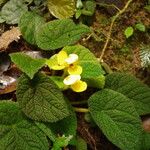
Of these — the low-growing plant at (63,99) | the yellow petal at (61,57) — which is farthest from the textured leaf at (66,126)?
the yellow petal at (61,57)

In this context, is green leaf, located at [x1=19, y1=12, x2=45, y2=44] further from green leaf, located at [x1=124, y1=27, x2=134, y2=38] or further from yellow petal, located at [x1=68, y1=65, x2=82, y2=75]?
green leaf, located at [x1=124, y1=27, x2=134, y2=38]

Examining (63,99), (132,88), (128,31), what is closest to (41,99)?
(63,99)

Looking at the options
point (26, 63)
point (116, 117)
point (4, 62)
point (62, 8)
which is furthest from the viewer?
point (62, 8)

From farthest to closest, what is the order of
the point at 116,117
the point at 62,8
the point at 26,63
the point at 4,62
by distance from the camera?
the point at 62,8 → the point at 4,62 → the point at 116,117 → the point at 26,63

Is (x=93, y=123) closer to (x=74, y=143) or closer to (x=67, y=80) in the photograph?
(x=74, y=143)

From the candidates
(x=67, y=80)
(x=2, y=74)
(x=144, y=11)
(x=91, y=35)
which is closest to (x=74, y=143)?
(x=67, y=80)

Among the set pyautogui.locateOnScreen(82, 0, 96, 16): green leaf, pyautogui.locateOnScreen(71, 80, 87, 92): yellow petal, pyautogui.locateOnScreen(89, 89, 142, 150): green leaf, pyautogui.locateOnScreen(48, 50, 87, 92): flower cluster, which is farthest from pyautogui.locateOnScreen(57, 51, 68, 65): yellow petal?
pyautogui.locateOnScreen(82, 0, 96, 16): green leaf

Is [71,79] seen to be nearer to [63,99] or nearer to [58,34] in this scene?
[63,99]
